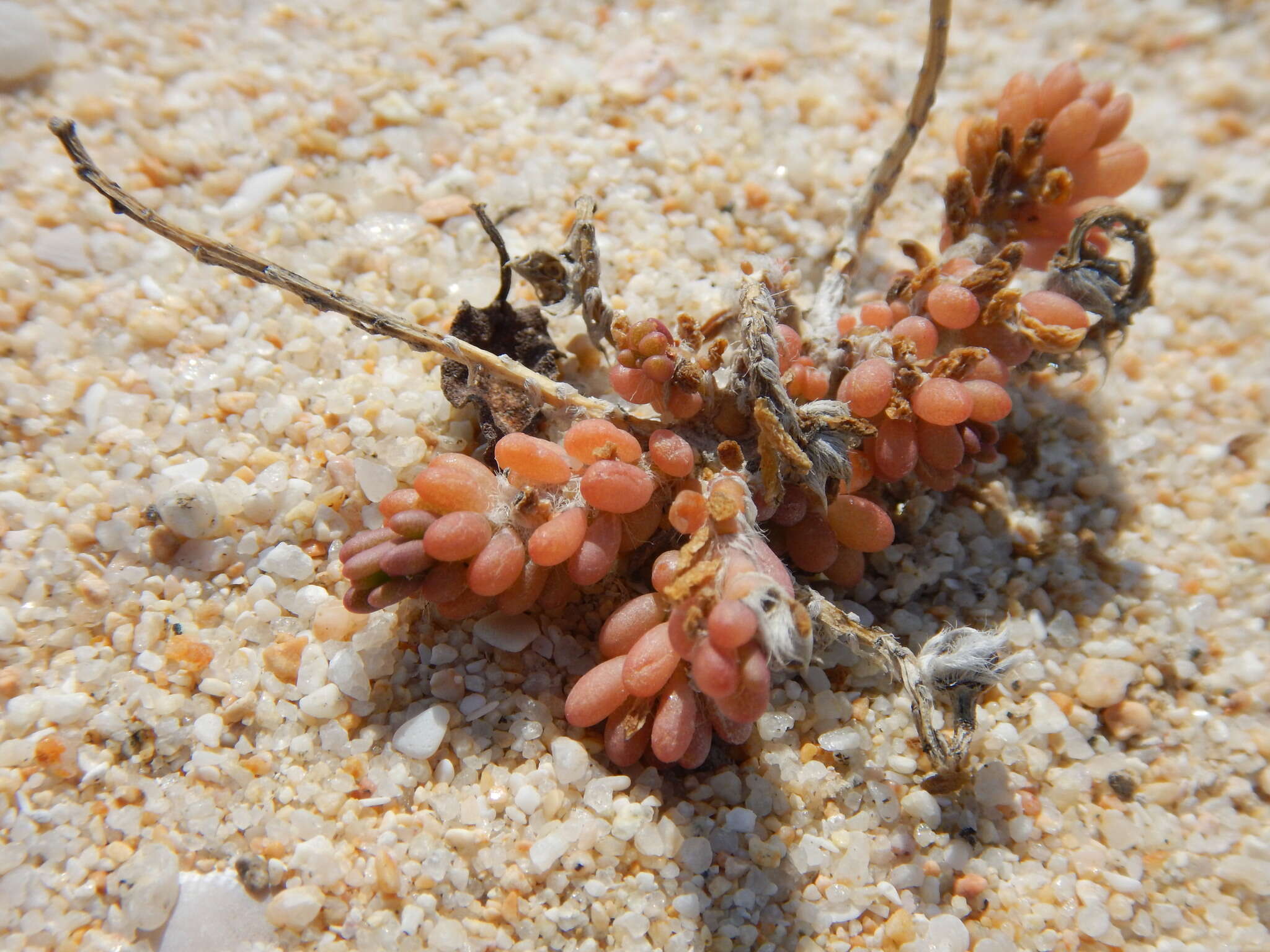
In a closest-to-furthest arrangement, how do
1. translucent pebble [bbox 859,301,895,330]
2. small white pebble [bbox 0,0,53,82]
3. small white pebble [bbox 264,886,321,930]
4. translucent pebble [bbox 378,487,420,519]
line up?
small white pebble [bbox 264,886,321,930]
translucent pebble [bbox 378,487,420,519]
translucent pebble [bbox 859,301,895,330]
small white pebble [bbox 0,0,53,82]

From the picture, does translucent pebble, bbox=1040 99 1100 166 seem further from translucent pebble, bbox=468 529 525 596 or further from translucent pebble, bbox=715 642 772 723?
translucent pebble, bbox=468 529 525 596

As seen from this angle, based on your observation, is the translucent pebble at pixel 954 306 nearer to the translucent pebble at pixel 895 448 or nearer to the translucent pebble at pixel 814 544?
the translucent pebble at pixel 895 448

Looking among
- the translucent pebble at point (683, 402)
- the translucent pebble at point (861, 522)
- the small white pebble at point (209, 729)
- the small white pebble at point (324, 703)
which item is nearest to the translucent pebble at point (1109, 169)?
the translucent pebble at point (861, 522)

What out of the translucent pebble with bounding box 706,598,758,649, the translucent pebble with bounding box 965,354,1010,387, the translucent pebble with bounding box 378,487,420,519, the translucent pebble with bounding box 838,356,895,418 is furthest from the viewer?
the translucent pebble with bounding box 965,354,1010,387

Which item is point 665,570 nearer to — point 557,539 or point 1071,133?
point 557,539

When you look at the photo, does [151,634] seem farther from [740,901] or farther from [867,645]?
[867,645]

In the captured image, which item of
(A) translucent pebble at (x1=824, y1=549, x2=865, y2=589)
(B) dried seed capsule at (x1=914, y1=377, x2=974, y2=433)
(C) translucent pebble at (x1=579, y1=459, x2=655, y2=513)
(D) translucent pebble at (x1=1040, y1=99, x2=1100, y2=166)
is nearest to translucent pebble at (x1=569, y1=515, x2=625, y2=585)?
(C) translucent pebble at (x1=579, y1=459, x2=655, y2=513)
